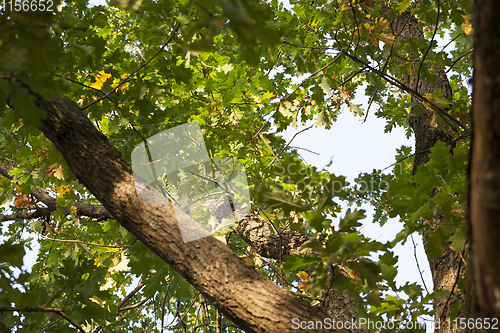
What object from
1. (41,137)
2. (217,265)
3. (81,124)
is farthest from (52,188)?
(217,265)

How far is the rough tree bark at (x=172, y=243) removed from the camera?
59.4 inches

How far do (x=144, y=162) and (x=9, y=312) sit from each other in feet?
4.14

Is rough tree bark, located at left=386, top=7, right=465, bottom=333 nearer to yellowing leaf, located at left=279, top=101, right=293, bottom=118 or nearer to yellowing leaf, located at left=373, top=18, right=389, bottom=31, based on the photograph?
yellowing leaf, located at left=373, top=18, right=389, bottom=31

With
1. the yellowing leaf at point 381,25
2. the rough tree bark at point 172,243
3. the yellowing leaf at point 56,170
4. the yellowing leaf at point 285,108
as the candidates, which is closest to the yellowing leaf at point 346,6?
the yellowing leaf at point 381,25

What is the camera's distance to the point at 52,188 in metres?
4.53

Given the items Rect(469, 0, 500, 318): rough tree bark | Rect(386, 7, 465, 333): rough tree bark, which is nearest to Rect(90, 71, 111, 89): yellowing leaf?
Rect(386, 7, 465, 333): rough tree bark

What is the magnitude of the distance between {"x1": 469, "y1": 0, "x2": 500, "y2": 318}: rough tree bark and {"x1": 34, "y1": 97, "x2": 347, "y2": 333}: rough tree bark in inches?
36.3

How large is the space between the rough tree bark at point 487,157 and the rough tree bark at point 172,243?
3.02 ft

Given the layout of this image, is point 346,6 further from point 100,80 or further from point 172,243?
point 172,243

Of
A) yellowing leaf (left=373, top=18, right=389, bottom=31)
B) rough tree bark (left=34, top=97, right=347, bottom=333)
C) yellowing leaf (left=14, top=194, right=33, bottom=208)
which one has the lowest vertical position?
rough tree bark (left=34, top=97, right=347, bottom=333)

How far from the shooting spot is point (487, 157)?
71cm

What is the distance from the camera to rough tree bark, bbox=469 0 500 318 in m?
0.70

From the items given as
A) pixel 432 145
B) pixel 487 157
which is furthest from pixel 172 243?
pixel 432 145

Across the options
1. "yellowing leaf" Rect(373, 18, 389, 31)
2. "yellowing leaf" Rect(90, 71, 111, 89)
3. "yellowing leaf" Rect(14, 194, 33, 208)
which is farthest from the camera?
"yellowing leaf" Rect(14, 194, 33, 208)
